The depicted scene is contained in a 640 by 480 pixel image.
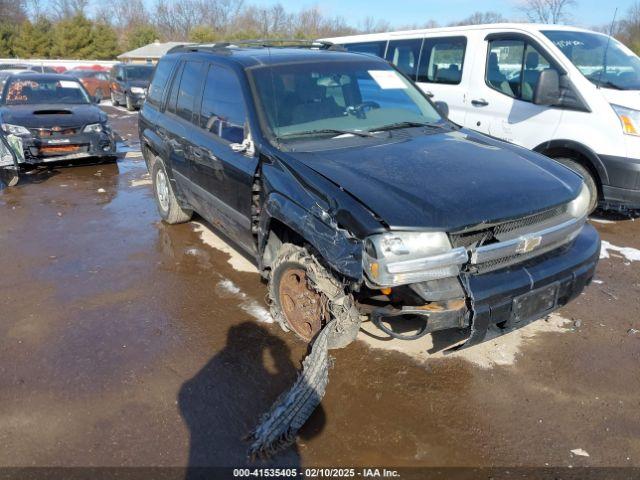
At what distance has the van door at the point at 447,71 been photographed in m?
6.89

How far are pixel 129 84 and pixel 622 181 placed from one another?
18.4 metres

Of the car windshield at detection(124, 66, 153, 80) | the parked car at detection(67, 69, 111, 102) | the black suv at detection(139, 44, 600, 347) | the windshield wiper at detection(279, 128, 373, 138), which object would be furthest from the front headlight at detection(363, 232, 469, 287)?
the parked car at detection(67, 69, 111, 102)

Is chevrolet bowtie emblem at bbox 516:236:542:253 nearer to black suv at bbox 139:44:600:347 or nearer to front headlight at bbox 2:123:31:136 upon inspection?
black suv at bbox 139:44:600:347

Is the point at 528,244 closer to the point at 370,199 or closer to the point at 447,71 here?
the point at 370,199

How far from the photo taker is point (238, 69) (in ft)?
12.9

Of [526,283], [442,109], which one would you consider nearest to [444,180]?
[526,283]

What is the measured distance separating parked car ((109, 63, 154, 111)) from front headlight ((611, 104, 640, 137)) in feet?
56.1

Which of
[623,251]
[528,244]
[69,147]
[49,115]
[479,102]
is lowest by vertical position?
[623,251]

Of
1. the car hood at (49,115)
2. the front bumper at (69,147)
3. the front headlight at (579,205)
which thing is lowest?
the front bumper at (69,147)

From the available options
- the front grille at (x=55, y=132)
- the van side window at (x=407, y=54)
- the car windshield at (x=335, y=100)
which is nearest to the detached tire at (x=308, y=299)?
the car windshield at (x=335, y=100)

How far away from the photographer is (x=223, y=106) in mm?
4070

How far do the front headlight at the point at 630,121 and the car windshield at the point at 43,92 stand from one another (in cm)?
940

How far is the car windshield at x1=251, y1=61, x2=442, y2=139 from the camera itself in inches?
144

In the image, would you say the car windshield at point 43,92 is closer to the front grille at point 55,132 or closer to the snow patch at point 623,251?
the front grille at point 55,132
